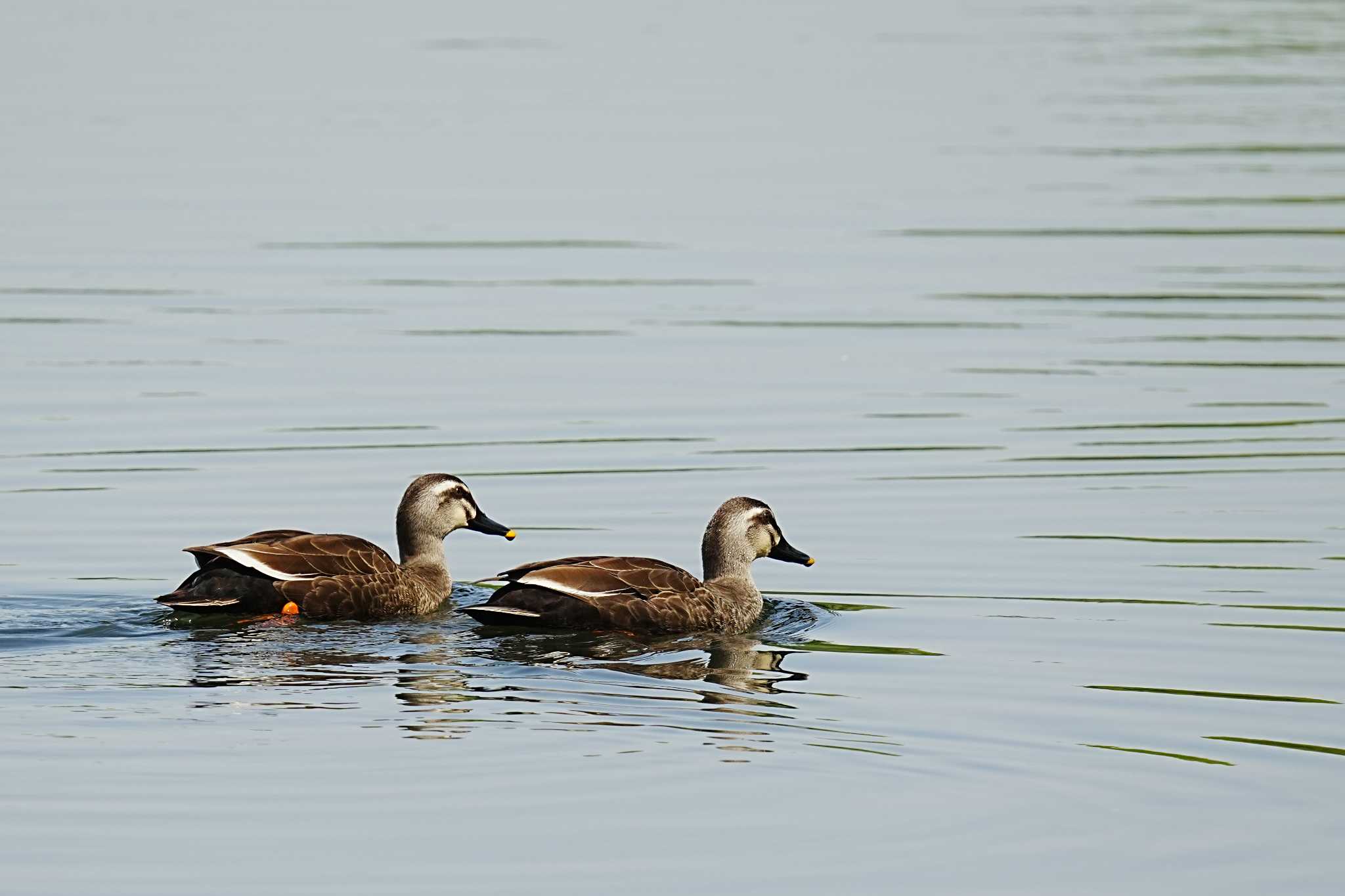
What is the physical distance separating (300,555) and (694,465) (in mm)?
4477

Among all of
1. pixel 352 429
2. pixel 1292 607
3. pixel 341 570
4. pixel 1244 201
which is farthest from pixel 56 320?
pixel 1244 201

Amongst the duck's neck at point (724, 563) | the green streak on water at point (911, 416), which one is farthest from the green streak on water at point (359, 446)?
the duck's neck at point (724, 563)

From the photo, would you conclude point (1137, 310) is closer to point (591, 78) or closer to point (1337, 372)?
point (1337, 372)

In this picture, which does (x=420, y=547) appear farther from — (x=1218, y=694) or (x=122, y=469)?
(x=1218, y=694)

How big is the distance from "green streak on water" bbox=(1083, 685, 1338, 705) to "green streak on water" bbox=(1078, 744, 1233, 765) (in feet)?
3.59

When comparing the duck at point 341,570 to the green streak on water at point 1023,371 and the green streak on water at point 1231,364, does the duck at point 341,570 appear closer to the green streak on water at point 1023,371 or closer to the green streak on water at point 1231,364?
the green streak on water at point 1023,371

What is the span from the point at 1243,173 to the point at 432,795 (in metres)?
22.3

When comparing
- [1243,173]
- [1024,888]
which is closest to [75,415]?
[1024,888]

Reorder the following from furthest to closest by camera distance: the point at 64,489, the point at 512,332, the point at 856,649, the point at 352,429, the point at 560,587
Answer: the point at 512,332
the point at 352,429
the point at 64,489
the point at 560,587
the point at 856,649

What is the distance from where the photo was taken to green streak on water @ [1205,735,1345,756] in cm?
1051

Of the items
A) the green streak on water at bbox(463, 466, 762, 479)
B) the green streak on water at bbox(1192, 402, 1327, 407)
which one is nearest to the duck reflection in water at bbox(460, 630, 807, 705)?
the green streak on water at bbox(463, 466, 762, 479)

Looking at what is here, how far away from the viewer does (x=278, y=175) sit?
30.1 meters

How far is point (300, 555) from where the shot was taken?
512 inches

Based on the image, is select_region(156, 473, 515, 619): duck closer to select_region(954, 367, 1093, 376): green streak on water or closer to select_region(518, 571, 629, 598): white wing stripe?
select_region(518, 571, 629, 598): white wing stripe
